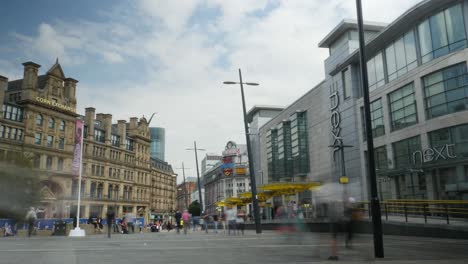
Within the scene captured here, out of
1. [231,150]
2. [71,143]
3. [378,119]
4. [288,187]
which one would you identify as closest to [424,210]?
[288,187]

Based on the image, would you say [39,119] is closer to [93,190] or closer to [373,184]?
[93,190]

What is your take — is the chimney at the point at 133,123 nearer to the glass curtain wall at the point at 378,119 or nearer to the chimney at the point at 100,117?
the chimney at the point at 100,117

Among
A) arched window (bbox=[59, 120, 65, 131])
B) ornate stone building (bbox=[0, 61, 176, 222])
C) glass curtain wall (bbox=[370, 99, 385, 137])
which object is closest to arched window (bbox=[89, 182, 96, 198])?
ornate stone building (bbox=[0, 61, 176, 222])

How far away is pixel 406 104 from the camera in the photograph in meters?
34.2

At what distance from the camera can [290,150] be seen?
6066cm

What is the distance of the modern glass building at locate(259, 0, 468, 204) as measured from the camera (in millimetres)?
29328

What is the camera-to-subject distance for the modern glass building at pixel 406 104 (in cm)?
2933

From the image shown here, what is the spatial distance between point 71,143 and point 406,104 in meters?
65.3

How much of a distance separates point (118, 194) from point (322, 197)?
92.8 metres

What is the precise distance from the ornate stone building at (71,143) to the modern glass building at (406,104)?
110 ft

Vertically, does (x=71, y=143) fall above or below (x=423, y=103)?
above

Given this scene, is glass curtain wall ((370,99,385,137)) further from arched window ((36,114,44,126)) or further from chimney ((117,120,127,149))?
chimney ((117,120,127,149))

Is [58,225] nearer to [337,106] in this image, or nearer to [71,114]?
[337,106]

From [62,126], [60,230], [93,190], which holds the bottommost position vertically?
[60,230]
